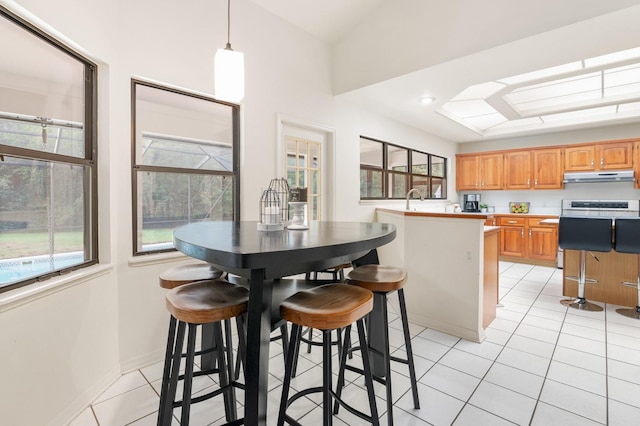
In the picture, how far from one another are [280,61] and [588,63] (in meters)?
3.27

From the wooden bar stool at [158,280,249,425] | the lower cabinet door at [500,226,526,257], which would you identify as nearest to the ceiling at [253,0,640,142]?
the lower cabinet door at [500,226,526,257]

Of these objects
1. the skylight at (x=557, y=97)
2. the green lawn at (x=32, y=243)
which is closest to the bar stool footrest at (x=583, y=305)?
the skylight at (x=557, y=97)

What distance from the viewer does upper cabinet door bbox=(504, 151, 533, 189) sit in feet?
20.0

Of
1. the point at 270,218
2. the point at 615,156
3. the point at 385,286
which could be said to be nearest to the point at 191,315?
the point at 270,218

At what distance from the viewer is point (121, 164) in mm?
2223

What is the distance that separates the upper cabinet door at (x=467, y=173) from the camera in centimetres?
675

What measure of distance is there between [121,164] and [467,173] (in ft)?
21.9

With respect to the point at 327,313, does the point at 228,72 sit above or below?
above

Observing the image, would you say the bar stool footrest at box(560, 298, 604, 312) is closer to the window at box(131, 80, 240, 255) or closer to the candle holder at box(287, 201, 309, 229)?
the candle holder at box(287, 201, 309, 229)

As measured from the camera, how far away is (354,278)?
178 cm

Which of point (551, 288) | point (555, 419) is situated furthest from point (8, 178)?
point (551, 288)

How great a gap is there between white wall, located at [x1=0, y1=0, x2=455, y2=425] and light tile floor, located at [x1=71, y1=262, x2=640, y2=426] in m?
0.29

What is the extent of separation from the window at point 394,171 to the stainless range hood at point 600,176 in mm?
2253

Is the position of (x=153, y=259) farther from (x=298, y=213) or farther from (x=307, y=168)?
(x=307, y=168)
